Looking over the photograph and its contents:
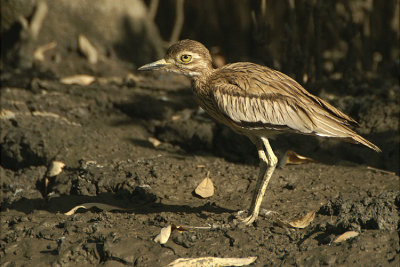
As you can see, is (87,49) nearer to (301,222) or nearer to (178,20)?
(178,20)

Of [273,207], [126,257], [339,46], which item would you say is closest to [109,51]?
[339,46]

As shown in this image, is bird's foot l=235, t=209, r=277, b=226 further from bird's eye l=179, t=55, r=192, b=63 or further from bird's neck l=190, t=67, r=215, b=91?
bird's eye l=179, t=55, r=192, b=63

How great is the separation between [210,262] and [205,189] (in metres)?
1.26

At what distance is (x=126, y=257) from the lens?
3900 mm

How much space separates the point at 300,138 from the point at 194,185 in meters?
1.47

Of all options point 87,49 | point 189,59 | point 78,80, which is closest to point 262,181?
point 189,59

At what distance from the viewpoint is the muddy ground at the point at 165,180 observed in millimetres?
3982

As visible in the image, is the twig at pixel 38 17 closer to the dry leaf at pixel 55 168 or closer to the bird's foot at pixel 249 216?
the dry leaf at pixel 55 168

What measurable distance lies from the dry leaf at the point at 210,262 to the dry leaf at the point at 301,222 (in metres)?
0.55

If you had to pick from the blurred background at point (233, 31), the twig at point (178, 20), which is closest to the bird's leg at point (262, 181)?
the blurred background at point (233, 31)

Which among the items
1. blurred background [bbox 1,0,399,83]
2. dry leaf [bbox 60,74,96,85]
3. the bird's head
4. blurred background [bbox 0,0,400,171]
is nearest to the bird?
the bird's head

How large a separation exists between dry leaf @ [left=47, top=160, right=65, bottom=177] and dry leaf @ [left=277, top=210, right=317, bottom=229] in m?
2.30

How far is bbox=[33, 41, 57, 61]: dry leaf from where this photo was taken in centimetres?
791

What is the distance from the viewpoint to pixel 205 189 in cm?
503
